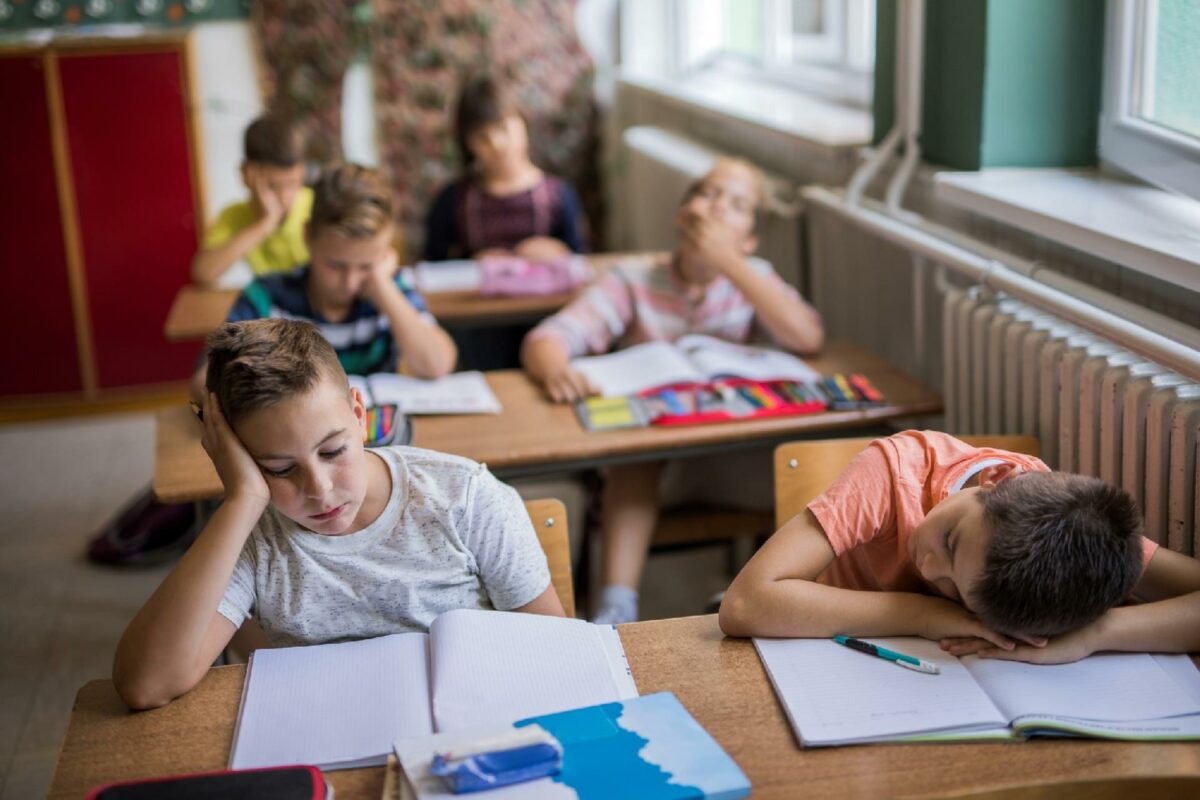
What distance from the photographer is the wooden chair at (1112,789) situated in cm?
118

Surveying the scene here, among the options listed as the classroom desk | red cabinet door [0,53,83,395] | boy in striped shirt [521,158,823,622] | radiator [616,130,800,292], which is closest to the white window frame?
radiator [616,130,800,292]

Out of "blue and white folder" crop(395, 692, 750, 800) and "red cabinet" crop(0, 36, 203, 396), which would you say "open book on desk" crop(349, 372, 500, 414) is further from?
"red cabinet" crop(0, 36, 203, 396)

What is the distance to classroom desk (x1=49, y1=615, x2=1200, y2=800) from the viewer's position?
1188 millimetres

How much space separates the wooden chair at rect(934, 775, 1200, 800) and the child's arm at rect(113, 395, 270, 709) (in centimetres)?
84

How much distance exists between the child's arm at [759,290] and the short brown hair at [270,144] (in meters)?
1.28

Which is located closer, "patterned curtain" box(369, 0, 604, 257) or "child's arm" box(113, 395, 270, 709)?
"child's arm" box(113, 395, 270, 709)

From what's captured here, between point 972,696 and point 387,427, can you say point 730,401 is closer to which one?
point 387,427

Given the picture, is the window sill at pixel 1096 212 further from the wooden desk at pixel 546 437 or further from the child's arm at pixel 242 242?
the child's arm at pixel 242 242

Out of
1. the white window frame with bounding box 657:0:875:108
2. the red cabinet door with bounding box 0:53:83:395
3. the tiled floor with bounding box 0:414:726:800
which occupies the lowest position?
the tiled floor with bounding box 0:414:726:800

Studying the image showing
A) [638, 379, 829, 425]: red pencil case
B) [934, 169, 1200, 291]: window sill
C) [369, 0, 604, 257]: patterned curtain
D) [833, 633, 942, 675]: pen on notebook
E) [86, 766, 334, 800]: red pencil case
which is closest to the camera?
[86, 766, 334, 800]: red pencil case

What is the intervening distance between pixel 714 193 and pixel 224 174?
2.98 m

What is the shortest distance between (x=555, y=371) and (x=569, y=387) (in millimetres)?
64

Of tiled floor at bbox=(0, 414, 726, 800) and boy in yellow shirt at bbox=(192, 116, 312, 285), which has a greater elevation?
boy in yellow shirt at bbox=(192, 116, 312, 285)

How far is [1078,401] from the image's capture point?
199 centimetres
